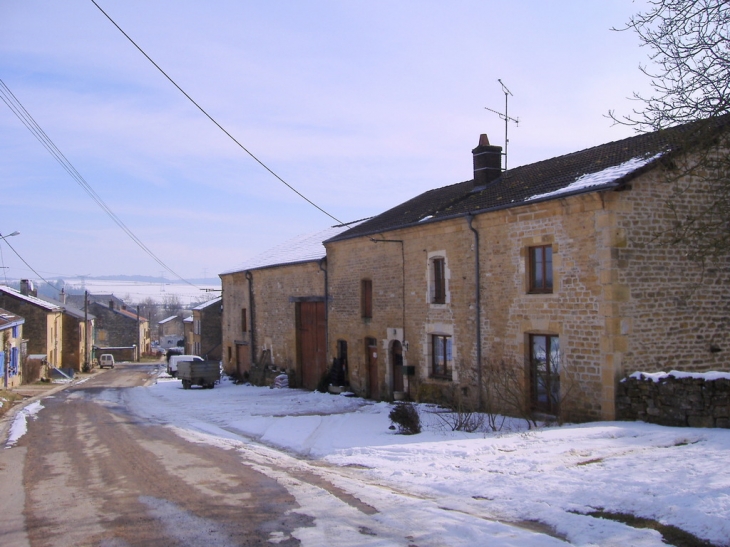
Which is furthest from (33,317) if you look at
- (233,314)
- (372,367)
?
(372,367)

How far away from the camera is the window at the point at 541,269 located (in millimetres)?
14242

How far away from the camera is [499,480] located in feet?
27.3

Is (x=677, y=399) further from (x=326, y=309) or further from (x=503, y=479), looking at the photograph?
(x=326, y=309)

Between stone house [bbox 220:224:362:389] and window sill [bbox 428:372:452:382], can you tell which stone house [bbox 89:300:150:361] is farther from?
window sill [bbox 428:372:452:382]

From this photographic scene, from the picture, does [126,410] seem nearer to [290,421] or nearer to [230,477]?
[290,421]

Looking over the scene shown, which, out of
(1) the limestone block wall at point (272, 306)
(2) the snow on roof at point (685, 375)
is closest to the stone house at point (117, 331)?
(1) the limestone block wall at point (272, 306)

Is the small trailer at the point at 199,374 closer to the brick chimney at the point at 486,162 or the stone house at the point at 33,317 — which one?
the brick chimney at the point at 486,162

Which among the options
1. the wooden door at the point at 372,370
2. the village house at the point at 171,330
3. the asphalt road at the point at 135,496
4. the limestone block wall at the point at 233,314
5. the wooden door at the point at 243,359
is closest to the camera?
the asphalt road at the point at 135,496

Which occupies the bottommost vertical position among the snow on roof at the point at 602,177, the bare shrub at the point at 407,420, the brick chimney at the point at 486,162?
the bare shrub at the point at 407,420

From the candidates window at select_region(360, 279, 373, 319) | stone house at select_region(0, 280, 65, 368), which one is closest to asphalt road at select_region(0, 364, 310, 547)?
window at select_region(360, 279, 373, 319)

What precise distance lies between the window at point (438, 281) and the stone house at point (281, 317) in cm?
691

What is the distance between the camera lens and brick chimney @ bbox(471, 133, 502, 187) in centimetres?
1938

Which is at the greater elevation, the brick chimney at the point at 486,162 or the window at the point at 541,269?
the brick chimney at the point at 486,162

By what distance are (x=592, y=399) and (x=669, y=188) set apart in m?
4.69
